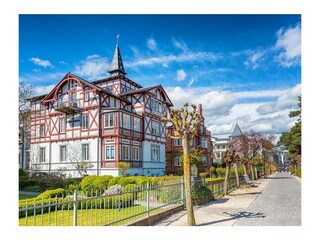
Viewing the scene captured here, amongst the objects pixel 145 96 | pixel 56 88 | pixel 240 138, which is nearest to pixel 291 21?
pixel 145 96

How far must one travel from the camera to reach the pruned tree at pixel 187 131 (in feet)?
23.9

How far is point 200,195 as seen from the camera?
1086 cm

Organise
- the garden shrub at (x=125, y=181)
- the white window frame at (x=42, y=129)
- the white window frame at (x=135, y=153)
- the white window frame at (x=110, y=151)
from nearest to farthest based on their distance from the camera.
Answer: the garden shrub at (x=125, y=181)
the white window frame at (x=110, y=151)
the white window frame at (x=135, y=153)
the white window frame at (x=42, y=129)

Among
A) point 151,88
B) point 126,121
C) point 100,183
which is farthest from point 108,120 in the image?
point 100,183

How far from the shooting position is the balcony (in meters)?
22.1

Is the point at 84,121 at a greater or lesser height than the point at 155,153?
greater

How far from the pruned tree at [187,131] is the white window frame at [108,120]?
13.7 metres

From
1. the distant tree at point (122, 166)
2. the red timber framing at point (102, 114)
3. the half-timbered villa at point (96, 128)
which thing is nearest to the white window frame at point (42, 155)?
the half-timbered villa at point (96, 128)

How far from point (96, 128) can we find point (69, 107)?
2.60 meters

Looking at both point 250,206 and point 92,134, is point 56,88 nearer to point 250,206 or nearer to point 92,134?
point 92,134

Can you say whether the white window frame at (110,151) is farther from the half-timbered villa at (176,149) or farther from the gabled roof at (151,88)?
the half-timbered villa at (176,149)

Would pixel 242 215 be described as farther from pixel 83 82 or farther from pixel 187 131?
pixel 83 82

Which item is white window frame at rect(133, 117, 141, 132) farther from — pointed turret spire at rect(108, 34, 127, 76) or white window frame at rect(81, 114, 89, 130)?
pointed turret spire at rect(108, 34, 127, 76)
